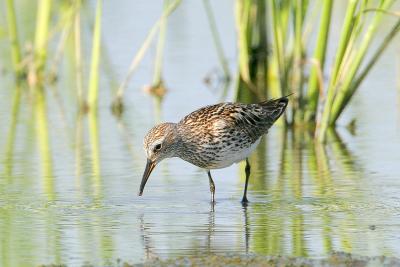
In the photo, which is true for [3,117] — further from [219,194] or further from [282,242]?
[282,242]

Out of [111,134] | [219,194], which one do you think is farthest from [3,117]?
[219,194]

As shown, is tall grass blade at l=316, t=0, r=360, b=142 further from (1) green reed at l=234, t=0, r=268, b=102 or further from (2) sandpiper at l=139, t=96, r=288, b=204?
(1) green reed at l=234, t=0, r=268, b=102

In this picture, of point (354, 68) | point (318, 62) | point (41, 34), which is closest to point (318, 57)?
point (318, 62)

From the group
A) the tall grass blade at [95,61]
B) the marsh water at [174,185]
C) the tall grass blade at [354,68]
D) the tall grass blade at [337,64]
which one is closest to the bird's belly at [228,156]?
the marsh water at [174,185]

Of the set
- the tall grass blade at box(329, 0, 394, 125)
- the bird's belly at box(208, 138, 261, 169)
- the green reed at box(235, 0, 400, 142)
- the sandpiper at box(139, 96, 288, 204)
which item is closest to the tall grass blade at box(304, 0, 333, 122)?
the green reed at box(235, 0, 400, 142)

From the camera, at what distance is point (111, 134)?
14.1 metres

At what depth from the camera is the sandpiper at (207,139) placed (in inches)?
409

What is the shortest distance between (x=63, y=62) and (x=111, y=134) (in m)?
5.59

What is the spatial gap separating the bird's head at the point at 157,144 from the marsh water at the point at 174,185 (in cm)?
36

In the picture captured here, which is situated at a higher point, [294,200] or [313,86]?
[313,86]

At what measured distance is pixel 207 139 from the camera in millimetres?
10625

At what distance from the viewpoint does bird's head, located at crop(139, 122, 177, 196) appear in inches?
405

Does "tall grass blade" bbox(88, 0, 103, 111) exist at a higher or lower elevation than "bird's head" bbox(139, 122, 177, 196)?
higher

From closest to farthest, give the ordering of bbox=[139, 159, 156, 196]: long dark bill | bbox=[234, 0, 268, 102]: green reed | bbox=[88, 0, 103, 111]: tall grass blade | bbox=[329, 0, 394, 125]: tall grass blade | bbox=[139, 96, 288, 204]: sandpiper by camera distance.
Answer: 1. bbox=[139, 159, 156, 196]: long dark bill
2. bbox=[139, 96, 288, 204]: sandpiper
3. bbox=[329, 0, 394, 125]: tall grass blade
4. bbox=[88, 0, 103, 111]: tall grass blade
5. bbox=[234, 0, 268, 102]: green reed
